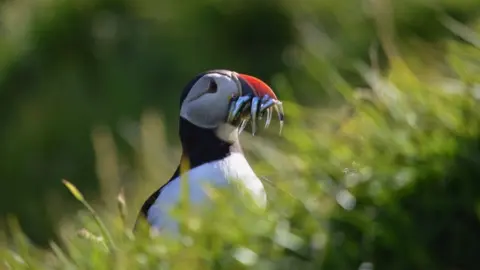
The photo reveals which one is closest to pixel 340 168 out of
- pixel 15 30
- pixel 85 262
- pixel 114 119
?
pixel 85 262

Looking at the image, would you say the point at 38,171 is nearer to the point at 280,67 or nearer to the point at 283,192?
the point at 280,67

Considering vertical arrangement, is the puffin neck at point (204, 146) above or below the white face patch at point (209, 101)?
below

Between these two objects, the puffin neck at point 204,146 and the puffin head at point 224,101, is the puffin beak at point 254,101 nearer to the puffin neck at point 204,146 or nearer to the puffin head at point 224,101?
the puffin head at point 224,101

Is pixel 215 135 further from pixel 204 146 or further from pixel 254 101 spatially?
pixel 254 101

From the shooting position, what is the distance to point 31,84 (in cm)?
→ 839

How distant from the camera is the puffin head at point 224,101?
2094 millimetres

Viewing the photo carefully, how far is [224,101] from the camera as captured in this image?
2.16 metres

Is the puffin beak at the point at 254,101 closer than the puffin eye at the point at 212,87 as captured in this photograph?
Yes

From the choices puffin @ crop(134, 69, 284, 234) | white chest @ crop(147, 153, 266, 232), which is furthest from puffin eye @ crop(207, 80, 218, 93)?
white chest @ crop(147, 153, 266, 232)

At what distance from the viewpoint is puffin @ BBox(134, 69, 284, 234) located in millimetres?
2090

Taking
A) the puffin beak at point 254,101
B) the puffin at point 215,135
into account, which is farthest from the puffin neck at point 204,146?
the puffin beak at point 254,101

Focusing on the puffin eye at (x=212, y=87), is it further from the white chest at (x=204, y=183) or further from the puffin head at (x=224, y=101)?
the white chest at (x=204, y=183)

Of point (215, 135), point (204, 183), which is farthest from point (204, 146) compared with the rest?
point (204, 183)

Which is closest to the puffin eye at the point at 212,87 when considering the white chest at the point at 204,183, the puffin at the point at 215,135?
the puffin at the point at 215,135
